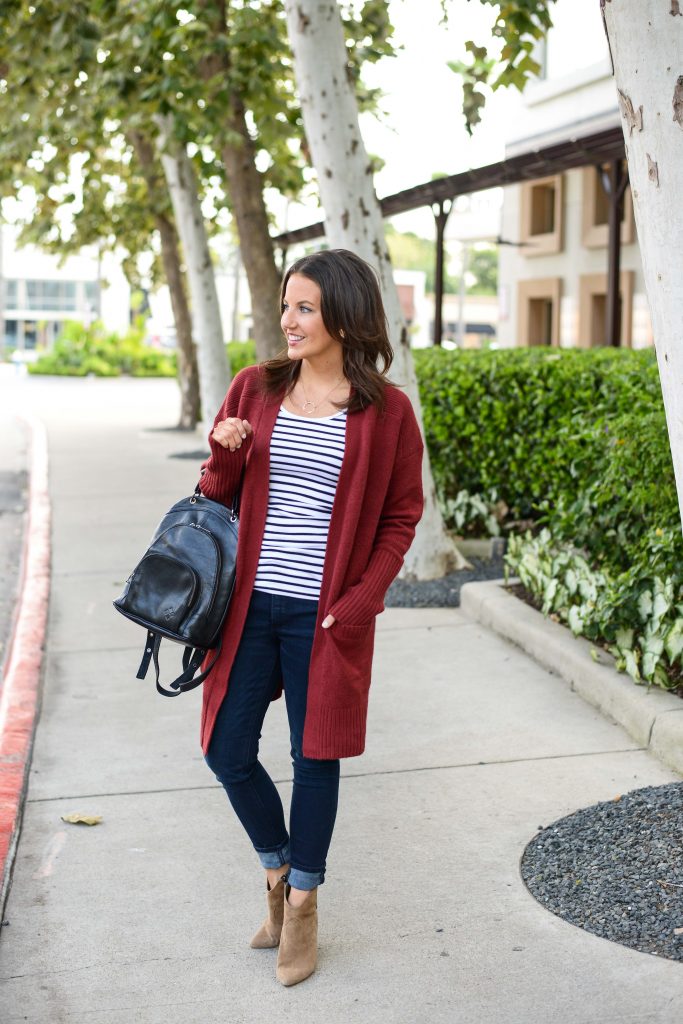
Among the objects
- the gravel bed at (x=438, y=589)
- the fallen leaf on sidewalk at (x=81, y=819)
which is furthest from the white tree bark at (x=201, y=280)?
the fallen leaf on sidewalk at (x=81, y=819)

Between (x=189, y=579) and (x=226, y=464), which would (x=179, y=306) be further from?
(x=189, y=579)

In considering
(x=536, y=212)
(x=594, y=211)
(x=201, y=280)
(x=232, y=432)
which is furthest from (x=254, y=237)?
(x=232, y=432)

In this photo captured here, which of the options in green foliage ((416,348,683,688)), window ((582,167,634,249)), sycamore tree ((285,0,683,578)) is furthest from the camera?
A: window ((582,167,634,249))

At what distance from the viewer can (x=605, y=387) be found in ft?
25.1

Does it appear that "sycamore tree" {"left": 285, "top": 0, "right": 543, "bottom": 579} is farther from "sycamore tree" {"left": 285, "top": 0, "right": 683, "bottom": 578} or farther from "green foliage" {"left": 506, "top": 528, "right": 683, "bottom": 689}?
"green foliage" {"left": 506, "top": 528, "right": 683, "bottom": 689}

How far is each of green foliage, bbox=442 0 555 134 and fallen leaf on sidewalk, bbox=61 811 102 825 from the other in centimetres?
441

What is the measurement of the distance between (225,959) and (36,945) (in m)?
0.55

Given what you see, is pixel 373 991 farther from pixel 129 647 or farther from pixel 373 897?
pixel 129 647

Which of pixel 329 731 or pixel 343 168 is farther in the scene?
pixel 343 168

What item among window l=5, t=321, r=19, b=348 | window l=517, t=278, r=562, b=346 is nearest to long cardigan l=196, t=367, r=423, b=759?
window l=517, t=278, r=562, b=346

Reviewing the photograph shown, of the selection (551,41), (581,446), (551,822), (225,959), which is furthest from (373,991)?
(551,41)

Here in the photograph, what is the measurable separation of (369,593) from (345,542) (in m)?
0.14

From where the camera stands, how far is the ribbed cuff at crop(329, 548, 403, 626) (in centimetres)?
329

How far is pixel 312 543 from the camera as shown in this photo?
133 inches
